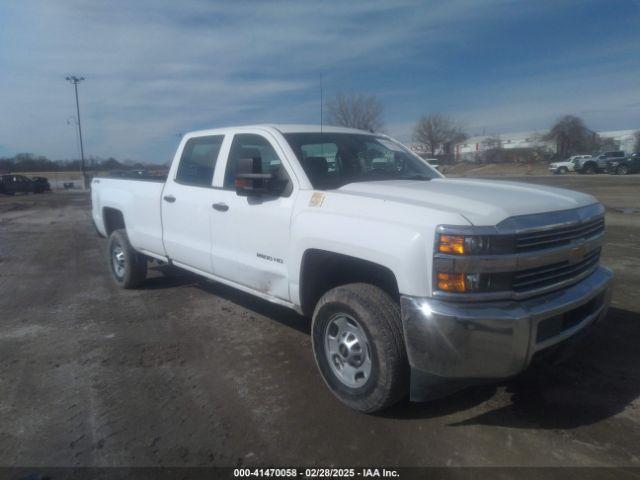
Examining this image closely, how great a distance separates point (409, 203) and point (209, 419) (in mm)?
1931

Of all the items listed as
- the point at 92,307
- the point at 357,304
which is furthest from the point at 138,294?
the point at 357,304

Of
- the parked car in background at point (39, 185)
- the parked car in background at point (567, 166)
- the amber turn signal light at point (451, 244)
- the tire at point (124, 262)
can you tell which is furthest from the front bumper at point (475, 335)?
the parked car in background at point (567, 166)

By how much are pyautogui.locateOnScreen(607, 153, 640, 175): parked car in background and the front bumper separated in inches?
1612

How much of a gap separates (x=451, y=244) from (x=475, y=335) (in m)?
0.51

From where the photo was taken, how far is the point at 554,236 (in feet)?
9.66

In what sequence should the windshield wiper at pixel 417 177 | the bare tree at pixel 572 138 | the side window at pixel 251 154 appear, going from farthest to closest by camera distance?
the bare tree at pixel 572 138
the windshield wiper at pixel 417 177
the side window at pixel 251 154

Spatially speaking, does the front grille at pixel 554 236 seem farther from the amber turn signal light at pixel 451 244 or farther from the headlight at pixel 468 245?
the amber turn signal light at pixel 451 244

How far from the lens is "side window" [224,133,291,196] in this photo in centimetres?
412

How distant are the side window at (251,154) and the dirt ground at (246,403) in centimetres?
157

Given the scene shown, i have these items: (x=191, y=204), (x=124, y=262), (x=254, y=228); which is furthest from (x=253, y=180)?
(x=124, y=262)

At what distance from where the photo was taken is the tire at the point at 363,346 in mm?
2971

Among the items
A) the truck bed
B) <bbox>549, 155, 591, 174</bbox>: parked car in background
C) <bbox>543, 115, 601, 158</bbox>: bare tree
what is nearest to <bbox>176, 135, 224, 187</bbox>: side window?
the truck bed

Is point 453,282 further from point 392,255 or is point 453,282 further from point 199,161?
point 199,161

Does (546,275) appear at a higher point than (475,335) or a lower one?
higher
